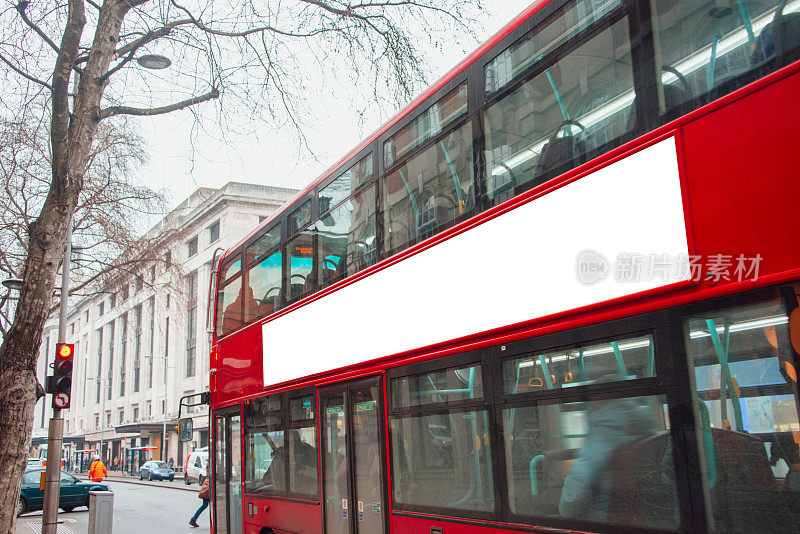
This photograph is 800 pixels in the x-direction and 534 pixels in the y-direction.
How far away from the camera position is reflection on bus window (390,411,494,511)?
4.32 meters

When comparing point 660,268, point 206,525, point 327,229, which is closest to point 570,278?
point 660,268

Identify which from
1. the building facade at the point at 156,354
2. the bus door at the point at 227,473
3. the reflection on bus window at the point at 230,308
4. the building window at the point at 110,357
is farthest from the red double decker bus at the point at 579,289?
the building window at the point at 110,357

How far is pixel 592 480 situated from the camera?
359cm

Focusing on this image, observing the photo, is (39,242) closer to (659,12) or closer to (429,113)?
(429,113)

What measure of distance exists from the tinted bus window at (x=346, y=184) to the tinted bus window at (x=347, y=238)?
0.09 meters

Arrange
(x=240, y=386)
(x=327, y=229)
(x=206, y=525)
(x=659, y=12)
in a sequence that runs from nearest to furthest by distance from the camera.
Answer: (x=659, y=12) < (x=327, y=229) < (x=240, y=386) < (x=206, y=525)

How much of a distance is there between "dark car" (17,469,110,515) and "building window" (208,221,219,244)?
26.9 m

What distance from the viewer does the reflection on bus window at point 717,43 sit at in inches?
117

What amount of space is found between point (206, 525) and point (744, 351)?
14.8 metres

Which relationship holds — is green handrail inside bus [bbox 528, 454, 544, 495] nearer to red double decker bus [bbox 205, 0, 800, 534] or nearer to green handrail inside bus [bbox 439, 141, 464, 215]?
red double decker bus [bbox 205, 0, 800, 534]

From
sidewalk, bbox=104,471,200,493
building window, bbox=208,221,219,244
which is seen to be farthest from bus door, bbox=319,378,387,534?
building window, bbox=208,221,219,244

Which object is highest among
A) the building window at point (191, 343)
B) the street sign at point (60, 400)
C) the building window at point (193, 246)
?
the building window at point (193, 246)

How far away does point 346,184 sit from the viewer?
6.65 meters

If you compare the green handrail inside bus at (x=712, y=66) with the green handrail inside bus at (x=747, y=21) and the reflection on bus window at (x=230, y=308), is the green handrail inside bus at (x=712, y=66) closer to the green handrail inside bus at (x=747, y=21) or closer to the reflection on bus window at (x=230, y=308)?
the green handrail inside bus at (x=747, y=21)
